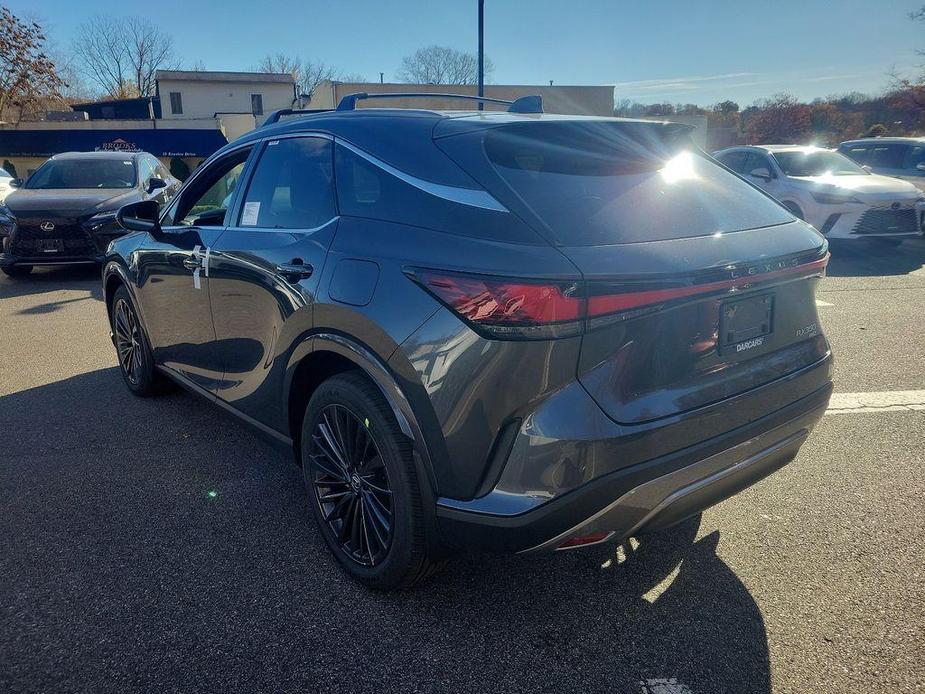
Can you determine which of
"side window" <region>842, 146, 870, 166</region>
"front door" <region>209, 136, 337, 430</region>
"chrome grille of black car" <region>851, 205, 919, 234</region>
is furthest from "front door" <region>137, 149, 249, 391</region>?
"side window" <region>842, 146, 870, 166</region>

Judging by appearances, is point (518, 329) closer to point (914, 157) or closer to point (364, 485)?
point (364, 485)

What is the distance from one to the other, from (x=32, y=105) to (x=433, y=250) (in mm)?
48034

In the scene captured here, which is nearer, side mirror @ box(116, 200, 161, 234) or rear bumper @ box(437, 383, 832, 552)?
rear bumper @ box(437, 383, 832, 552)

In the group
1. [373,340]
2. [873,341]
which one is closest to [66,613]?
[373,340]

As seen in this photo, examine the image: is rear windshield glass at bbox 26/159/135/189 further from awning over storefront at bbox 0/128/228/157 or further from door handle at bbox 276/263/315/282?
awning over storefront at bbox 0/128/228/157

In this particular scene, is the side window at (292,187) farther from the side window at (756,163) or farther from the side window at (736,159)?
the side window at (736,159)

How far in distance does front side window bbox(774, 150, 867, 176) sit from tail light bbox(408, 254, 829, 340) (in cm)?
1053

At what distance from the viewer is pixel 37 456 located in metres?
3.85

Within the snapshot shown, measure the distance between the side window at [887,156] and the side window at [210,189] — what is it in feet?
44.1

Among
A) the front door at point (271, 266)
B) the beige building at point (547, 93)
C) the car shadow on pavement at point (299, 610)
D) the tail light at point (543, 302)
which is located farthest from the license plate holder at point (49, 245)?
the beige building at point (547, 93)

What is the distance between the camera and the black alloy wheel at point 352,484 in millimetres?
2451

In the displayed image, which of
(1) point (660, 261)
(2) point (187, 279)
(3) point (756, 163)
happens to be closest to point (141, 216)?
(2) point (187, 279)

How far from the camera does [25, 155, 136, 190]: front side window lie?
10.1m

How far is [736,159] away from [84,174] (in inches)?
429
